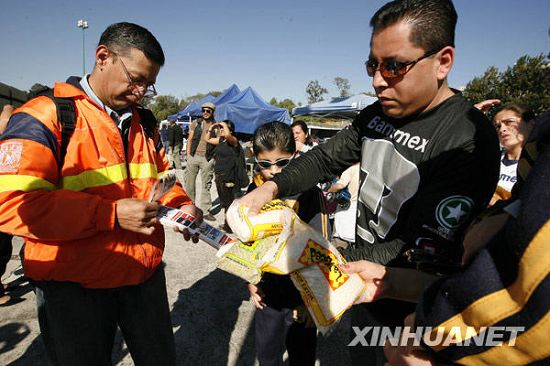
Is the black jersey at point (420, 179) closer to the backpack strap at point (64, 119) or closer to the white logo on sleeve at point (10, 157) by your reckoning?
the backpack strap at point (64, 119)

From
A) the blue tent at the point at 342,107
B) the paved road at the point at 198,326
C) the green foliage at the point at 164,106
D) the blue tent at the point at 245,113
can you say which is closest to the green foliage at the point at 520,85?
the blue tent at the point at 342,107

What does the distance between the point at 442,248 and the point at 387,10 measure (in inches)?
42.3

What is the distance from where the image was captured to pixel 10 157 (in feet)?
4.27

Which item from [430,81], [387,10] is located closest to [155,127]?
[387,10]

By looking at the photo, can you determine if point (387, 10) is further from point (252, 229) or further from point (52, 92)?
point (52, 92)

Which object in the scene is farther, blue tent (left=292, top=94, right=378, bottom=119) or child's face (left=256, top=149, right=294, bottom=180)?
blue tent (left=292, top=94, right=378, bottom=119)

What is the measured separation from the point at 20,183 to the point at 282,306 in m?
1.59

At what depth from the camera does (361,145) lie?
1787 millimetres

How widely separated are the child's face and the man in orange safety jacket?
0.77m

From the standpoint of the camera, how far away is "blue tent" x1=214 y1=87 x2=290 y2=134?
1501cm

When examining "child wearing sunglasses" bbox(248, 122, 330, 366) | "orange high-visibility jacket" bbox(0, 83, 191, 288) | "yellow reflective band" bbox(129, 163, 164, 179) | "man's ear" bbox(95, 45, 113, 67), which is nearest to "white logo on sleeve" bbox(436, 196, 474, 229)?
"child wearing sunglasses" bbox(248, 122, 330, 366)

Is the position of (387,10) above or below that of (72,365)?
above

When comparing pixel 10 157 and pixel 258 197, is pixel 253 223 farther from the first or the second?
pixel 10 157

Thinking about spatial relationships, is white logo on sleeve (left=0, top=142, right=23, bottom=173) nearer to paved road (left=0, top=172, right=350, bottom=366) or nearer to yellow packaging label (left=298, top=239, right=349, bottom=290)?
yellow packaging label (left=298, top=239, right=349, bottom=290)
